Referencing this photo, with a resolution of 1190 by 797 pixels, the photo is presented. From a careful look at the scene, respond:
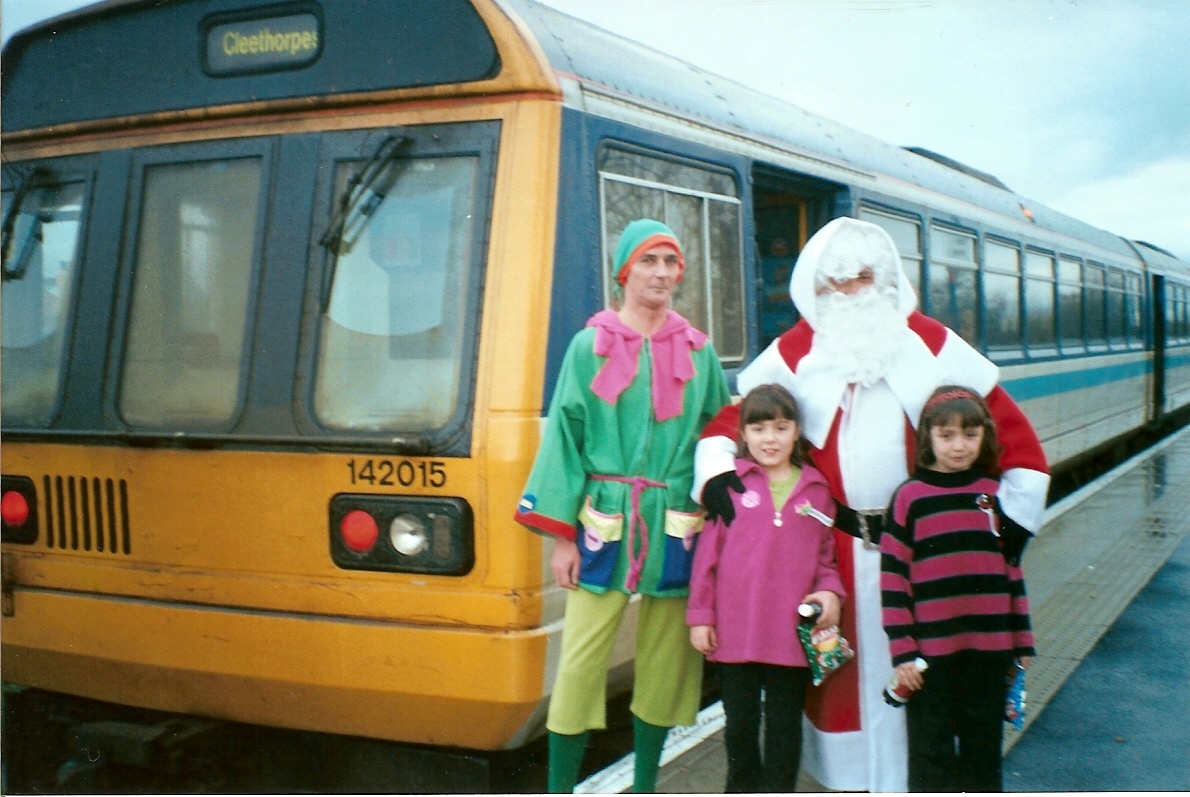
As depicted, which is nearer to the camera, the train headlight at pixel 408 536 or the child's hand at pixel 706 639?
the child's hand at pixel 706 639

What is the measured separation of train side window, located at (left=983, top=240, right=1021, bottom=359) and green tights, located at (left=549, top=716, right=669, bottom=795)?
15.4 feet

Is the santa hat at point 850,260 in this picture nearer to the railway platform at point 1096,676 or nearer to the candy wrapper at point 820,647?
the candy wrapper at point 820,647

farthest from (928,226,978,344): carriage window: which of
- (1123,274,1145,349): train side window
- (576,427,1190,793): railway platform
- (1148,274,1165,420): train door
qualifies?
(1148,274,1165,420): train door

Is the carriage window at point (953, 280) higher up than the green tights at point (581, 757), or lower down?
higher up

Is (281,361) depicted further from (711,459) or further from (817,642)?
(817,642)

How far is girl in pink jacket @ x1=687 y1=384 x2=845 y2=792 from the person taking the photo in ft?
9.64

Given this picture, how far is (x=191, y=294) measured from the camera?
146 inches

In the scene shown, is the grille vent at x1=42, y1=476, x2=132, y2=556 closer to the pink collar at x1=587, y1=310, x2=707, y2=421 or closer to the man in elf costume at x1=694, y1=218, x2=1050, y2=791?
the pink collar at x1=587, y1=310, x2=707, y2=421

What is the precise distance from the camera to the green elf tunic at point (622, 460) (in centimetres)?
308

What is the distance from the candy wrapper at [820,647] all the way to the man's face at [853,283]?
877mm

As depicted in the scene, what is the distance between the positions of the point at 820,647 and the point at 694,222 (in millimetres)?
1711

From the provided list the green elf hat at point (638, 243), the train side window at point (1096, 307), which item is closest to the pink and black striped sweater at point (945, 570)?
the green elf hat at point (638, 243)

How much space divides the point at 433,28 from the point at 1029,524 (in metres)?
2.19

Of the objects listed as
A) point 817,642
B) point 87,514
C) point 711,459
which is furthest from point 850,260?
point 87,514
